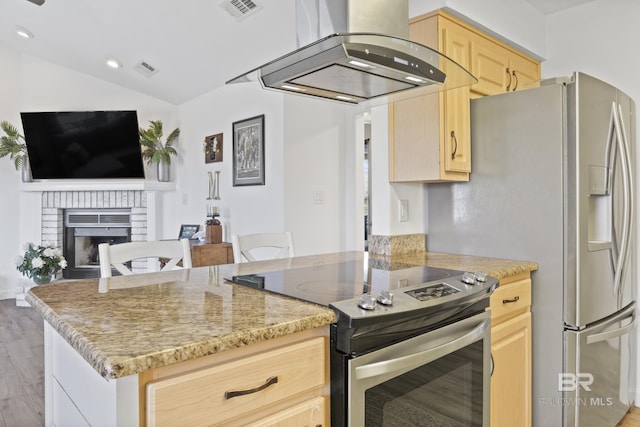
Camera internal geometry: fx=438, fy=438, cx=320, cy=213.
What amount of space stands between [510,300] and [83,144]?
5.14m

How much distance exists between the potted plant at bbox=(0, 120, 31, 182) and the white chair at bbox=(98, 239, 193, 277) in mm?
4192

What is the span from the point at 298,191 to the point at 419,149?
1956 mm

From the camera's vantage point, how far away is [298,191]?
403cm

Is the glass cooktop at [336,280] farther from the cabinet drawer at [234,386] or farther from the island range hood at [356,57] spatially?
the island range hood at [356,57]

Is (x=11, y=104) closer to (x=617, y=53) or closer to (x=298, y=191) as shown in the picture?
(x=298, y=191)

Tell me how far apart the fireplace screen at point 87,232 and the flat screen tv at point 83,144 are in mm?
605

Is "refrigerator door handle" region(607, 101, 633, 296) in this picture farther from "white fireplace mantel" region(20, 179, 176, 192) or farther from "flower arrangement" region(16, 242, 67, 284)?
"flower arrangement" region(16, 242, 67, 284)

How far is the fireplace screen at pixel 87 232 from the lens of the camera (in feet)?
18.8

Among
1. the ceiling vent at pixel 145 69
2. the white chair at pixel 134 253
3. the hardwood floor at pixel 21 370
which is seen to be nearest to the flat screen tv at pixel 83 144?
the ceiling vent at pixel 145 69

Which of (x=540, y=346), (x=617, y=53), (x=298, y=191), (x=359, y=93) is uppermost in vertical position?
(x=617, y=53)

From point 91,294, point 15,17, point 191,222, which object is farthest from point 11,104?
point 91,294

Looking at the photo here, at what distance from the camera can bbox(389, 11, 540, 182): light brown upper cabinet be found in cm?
213

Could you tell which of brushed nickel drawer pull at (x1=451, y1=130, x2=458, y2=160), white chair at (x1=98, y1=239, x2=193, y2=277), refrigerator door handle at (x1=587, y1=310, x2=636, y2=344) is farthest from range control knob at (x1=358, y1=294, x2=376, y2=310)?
refrigerator door handle at (x1=587, y1=310, x2=636, y2=344)

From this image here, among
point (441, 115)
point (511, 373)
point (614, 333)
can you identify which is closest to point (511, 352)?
→ point (511, 373)
